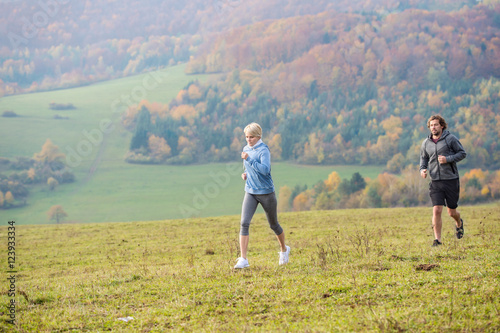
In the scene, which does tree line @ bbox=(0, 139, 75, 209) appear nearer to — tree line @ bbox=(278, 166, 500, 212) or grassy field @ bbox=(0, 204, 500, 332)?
tree line @ bbox=(278, 166, 500, 212)

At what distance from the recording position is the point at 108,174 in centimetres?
13912

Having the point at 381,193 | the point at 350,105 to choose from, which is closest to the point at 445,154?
the point at 381,193

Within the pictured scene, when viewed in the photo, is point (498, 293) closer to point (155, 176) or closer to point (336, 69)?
point (155, 176)

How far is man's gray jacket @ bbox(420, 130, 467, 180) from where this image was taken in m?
10.1

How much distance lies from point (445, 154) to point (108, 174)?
137284 millimetres

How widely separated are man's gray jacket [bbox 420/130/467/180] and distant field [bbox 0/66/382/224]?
316 feet

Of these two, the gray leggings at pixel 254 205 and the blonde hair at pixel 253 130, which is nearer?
the blonde hair at pixel 253 130

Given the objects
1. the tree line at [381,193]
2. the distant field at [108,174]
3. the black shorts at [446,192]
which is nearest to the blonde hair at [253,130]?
the black shorts at [446,192]

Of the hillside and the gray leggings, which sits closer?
the gray leggings

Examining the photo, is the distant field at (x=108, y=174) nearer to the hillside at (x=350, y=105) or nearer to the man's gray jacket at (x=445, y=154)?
the hillside at (x=350, y=105)

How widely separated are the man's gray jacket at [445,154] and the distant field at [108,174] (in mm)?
96436

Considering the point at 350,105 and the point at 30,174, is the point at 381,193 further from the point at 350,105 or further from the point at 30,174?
the point at 30,174

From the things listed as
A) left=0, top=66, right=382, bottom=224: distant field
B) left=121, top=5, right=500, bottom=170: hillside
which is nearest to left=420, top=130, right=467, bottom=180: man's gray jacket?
left=0, top=66, right=382, bottom=224: distant field

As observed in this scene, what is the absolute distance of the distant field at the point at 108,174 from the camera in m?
116
